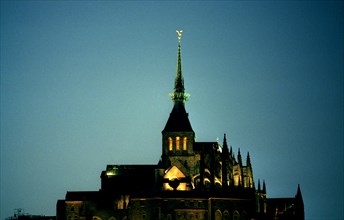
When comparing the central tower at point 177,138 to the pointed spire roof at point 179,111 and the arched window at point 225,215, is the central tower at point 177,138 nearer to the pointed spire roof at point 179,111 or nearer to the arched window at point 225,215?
the pointed spire roof at point 179,111

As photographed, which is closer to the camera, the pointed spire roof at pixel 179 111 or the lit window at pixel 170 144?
the lit window at pixel 170 144

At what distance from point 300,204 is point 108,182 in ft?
94.3

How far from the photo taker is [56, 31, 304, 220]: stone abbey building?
104375mm

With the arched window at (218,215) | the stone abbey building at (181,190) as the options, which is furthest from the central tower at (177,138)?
the arched window at (218,215)

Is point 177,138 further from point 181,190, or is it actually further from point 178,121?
point 181,190

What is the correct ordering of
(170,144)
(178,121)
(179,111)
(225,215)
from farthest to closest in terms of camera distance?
(179,111)
(178,121)
(170,144)
(225,215)

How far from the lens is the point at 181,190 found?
10744cm

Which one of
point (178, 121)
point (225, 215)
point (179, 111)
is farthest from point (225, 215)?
point (179, 111)

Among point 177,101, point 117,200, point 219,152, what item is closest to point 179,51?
point 177,101

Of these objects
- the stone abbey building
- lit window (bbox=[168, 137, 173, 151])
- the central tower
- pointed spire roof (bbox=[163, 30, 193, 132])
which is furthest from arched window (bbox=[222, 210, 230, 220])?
pointed spire roof (bbox=[163, 30, 193, 132])

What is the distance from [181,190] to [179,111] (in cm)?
1504

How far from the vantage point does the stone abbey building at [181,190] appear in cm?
10438

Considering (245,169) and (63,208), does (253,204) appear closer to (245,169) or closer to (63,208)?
(245,169)

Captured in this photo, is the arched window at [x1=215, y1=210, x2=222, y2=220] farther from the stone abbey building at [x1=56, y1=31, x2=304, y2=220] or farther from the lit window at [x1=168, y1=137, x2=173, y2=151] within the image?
the lit window at [x1=168, y1=137, x2=173, y2=151]
